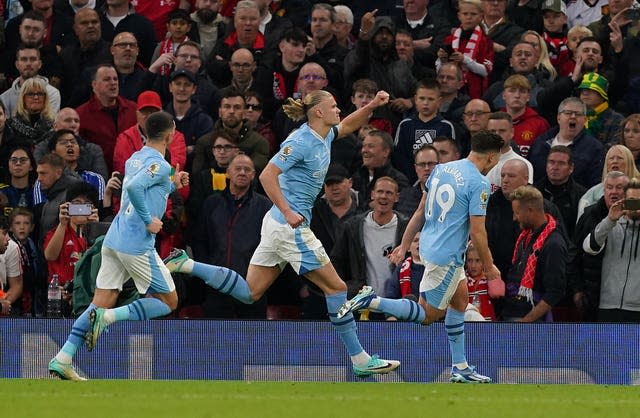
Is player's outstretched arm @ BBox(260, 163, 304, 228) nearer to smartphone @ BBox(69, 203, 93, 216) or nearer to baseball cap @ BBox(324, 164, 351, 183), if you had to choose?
baseball cap @ BBox(324, 164, 351, 183)

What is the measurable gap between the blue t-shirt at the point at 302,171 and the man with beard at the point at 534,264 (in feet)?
8.40

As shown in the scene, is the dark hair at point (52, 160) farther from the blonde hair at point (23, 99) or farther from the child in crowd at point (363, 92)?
the child in crowd at point (363, 92)

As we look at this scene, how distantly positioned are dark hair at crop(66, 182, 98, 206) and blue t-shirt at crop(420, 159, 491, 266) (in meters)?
4.05

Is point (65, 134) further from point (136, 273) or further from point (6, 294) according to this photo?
point (136, 273)

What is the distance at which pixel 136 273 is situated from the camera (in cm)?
1167

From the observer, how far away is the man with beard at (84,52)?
17234mm

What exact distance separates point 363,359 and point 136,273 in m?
2.08

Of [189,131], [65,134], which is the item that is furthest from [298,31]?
[65,134]

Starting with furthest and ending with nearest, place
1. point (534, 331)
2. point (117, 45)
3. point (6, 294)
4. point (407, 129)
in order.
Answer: point (117, 45) < point (407, 129) < point (6, 294) < point (534, 331)

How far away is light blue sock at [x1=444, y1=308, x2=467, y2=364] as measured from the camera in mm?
11883

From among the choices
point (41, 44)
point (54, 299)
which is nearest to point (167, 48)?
point (41, 44)

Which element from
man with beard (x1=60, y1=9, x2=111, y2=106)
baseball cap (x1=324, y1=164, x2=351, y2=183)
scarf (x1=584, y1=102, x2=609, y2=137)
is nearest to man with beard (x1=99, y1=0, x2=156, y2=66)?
man with beard (x1=60, y1=9, x2=111, y2=106)

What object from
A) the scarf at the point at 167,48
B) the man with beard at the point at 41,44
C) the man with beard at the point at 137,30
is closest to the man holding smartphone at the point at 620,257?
the scarf at the point at 167,48

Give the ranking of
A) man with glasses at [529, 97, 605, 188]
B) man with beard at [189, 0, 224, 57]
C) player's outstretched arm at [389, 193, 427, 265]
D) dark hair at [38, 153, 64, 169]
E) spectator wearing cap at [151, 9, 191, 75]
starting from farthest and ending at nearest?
1. man with beard at [189, 0, 224, 57]
2. spectator wearing cap at [151, 9, 191, 75]
3. man with glasses at [529, 97, 605, 188]
4. dark hair at [38, 153, 64, 169]
5. player's outstretched arm at [389, 193, 427, 265]
